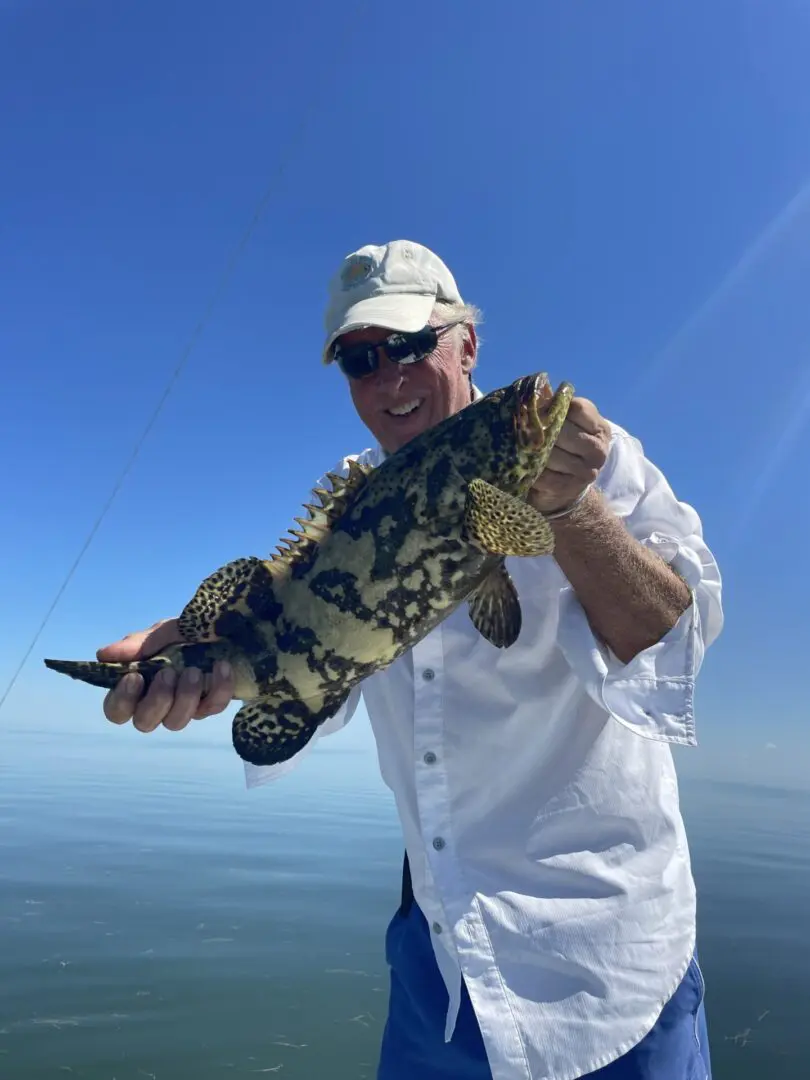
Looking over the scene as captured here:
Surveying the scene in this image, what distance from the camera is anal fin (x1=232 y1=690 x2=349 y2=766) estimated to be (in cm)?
304

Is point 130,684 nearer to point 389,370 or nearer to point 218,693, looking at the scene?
point 218,693

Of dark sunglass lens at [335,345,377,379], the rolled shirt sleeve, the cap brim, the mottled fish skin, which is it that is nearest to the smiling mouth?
dark sunglass lens at [335,345,377,379]

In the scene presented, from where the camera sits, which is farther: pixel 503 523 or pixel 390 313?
pixel 390 313

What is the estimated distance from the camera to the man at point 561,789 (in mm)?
2680

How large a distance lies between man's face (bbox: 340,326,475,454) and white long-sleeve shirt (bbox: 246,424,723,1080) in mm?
923

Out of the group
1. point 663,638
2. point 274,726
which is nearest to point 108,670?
point 274,726

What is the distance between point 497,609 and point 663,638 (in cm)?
65

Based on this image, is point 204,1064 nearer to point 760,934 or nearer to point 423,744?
point 423,744

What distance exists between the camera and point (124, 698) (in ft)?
9.11

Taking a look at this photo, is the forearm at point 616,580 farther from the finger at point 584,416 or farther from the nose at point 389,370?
the nose at point 389,370

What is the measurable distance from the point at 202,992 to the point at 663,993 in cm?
746

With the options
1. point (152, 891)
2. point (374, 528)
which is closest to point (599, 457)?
point (374, 528)

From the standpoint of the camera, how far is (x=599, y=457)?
8.30ft

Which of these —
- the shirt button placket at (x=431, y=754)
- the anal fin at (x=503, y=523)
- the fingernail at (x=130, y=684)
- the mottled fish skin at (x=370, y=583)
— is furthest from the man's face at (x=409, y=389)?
the fingernail at (x=130, y=684)
